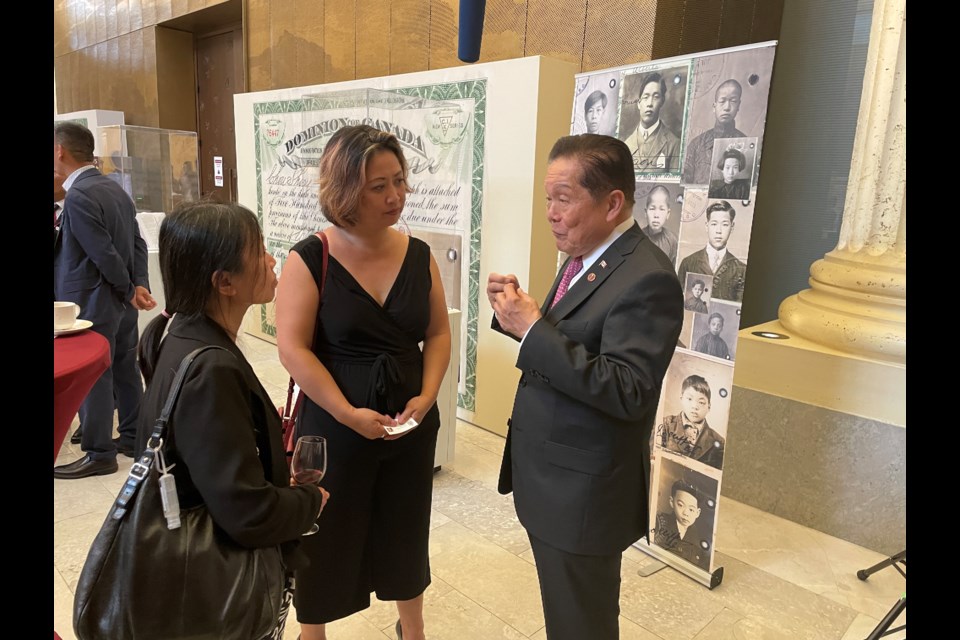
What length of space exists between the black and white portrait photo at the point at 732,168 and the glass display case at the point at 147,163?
6.35 m

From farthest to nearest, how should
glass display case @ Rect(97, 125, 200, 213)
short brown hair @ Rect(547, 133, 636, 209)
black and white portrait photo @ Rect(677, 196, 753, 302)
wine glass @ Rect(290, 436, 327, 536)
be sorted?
1. glass display case @ Rect(97, 125, 200, 213)
2. black and white portrait photo @ Rect(677, 196, 753, 302)
3. short brown hair @ Rect(547, 133, 636, 209)
4. wine glass @ Rect(290, 436, 327, 536)

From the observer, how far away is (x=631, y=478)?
1.62 m

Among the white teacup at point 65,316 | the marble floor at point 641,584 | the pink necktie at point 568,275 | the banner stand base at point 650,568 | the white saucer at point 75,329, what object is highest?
the pink necktie at point 568,275

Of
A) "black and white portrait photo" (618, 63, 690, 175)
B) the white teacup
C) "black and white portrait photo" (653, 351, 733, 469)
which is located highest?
"black and white portrait photo" (618, 63, 690, 175)

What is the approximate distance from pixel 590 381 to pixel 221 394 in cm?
78

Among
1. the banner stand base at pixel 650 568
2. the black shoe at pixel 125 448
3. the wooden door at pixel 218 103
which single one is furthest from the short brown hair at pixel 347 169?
the wooden door at pixel 218 103

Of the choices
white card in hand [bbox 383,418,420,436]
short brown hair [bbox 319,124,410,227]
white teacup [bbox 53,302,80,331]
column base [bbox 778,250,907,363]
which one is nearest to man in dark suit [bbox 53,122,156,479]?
white teacup [bbox 53,302,80,331]

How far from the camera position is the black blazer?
1.12 meters

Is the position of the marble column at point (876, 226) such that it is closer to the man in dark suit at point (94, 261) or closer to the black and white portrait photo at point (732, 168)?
the black and white portrait photo at point (732, 168)

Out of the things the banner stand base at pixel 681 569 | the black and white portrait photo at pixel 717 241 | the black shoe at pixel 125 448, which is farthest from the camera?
the black shoe at pixel 125 448

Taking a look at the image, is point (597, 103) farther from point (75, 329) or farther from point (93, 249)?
point (93, 249)

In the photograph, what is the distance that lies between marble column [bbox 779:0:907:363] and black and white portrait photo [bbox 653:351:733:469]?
99 centimetres

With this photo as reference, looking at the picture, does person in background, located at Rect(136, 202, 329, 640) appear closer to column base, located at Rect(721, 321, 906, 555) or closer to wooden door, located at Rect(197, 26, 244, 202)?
column base, located at Rect(721, 321, 906, 555)

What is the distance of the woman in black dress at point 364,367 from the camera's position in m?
1.75
